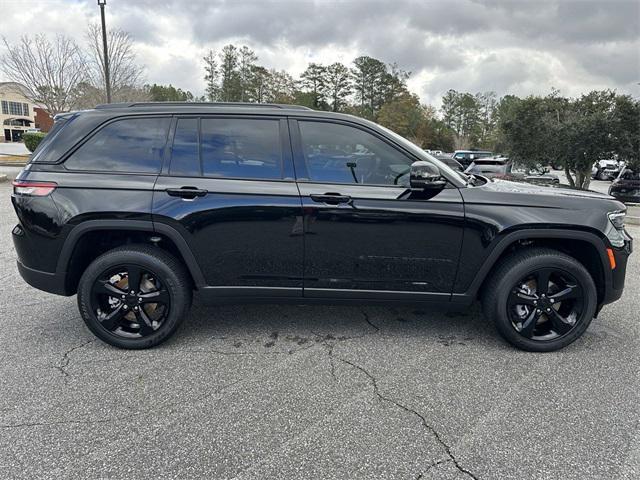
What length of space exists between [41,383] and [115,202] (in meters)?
1.31

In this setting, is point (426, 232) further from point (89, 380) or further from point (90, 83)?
point (90, 83)

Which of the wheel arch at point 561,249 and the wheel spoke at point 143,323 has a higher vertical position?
the wheel arch at point 561,249

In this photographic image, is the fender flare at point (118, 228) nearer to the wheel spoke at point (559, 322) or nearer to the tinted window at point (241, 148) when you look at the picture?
the tinted window at point (241, 148)

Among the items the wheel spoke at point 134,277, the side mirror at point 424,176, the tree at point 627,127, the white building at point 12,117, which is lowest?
the wheel spoke at point 134,277

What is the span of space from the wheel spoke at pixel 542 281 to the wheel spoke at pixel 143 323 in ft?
9.86

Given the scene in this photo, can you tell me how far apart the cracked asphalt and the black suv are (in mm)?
351

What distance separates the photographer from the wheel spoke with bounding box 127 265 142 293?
3104mm

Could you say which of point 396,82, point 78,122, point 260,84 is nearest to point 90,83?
point 78,122

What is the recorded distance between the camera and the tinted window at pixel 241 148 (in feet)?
10.1

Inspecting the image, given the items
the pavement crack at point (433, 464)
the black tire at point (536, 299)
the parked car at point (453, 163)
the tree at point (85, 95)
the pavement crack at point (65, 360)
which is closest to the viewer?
the pavement crack at point (433, 464)

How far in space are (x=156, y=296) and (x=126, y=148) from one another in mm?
1159

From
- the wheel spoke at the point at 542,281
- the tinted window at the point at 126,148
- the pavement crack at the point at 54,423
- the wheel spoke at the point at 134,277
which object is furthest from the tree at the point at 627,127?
the pavement crack at the point at 54,423

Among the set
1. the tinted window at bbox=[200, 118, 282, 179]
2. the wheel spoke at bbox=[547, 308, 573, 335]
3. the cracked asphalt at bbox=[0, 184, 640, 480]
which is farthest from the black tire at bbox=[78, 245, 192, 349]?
the wheel spoke at bbox=[547, 308, 573, 335]

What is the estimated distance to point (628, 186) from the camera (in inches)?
526
